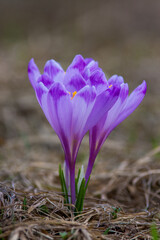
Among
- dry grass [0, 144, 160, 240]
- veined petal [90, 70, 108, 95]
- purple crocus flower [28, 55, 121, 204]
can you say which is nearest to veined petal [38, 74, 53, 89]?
purple crocus flower [28, 55, 121, 204]

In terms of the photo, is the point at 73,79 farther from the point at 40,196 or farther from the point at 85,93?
the point at 40,196

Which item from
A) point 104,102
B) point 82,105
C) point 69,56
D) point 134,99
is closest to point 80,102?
point 82,105

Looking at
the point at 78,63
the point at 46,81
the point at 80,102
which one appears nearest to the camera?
the point at 80,102

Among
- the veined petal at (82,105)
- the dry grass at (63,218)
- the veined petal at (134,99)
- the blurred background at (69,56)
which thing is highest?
the blurred background at (69,56)

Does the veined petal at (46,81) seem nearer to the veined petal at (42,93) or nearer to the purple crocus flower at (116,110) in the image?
the veined petal at (42,93)

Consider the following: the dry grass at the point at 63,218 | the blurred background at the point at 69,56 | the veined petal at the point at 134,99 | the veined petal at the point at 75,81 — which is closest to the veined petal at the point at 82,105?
the veined petal at the point at 75,81

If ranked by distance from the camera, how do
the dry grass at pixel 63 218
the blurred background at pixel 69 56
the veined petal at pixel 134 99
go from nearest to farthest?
the dry grass at pixel 63 218 → the veined petal at pixel 134 99 → the blurred background at pixel 69 56

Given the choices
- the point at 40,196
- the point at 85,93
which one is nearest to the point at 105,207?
the point at 40,196

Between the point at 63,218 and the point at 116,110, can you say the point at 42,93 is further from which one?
the point at 63,218
